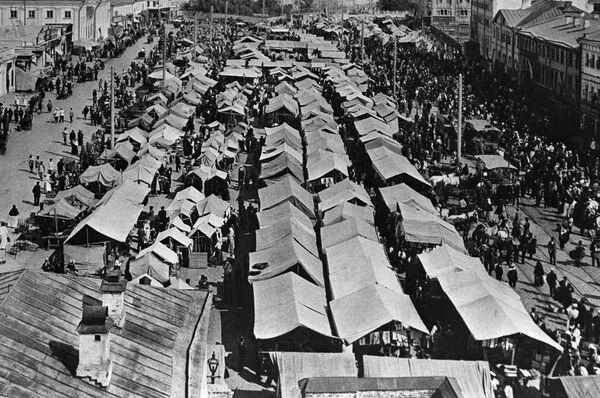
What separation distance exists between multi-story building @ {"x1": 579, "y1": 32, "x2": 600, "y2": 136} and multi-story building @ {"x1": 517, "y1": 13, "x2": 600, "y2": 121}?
84cm

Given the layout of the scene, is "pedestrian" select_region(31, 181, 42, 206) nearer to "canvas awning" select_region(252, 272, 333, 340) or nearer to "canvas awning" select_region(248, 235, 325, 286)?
"canvas awning" select_region(248, 235, 325, 286)

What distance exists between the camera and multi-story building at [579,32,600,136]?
196 ft

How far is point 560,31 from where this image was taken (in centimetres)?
7306

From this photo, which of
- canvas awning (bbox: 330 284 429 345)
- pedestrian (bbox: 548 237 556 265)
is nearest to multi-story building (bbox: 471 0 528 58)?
pedestrian (bbox: 548 237 556 265)

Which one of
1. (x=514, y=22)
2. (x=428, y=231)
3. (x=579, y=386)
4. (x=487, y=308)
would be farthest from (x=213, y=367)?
(x=514, y=22)

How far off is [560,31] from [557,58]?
3934 millimetres

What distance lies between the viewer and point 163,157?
43.6 metres

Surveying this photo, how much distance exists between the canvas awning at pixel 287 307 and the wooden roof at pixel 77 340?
428cm

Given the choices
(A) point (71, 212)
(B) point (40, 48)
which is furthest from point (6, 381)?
(B) point (40, 48)

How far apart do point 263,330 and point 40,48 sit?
5797 centimetres

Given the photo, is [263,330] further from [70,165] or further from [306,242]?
[70,165]

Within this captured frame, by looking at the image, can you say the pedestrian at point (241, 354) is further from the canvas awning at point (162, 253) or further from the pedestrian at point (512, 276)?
the pedestrian at point (512, 276)

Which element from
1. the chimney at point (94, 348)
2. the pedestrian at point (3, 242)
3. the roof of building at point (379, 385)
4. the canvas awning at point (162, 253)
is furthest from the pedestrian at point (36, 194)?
the chimney at point (94, 348)

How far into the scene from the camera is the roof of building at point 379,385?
1653 centimetres
